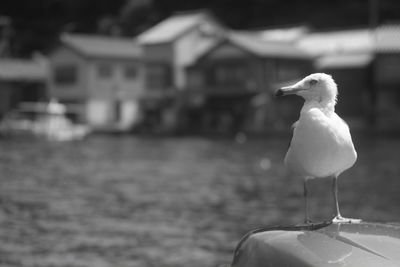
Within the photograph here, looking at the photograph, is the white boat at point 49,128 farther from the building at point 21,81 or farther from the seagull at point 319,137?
the seagull at point 319,137

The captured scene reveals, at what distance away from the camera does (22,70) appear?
208 ft

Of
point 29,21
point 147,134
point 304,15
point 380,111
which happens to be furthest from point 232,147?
point 29,21

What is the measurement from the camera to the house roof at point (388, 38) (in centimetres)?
4538

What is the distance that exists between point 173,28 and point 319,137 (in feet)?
184

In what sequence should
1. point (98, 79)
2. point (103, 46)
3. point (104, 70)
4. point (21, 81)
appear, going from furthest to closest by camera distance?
point (21, 81)
point (103, 46)
point (104, 70)
point (98, 79)

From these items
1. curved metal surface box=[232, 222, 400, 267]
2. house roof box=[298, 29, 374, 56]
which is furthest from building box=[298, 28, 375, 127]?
curved metal surface box=[232, 222, 400, 267]

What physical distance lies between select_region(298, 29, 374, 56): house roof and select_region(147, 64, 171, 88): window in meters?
11.6

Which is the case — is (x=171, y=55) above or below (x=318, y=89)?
above

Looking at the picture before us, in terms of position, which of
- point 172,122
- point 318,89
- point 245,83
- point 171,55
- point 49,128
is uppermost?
point 171,55

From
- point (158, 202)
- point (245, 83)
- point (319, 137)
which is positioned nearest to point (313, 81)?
point (319, 137)

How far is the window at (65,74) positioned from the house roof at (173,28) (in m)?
6.53

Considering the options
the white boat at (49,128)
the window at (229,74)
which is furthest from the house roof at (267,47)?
the white boat at (49,128)

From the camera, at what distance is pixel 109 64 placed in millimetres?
58438

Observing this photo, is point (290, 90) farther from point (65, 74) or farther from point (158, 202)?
point (65, 74)
